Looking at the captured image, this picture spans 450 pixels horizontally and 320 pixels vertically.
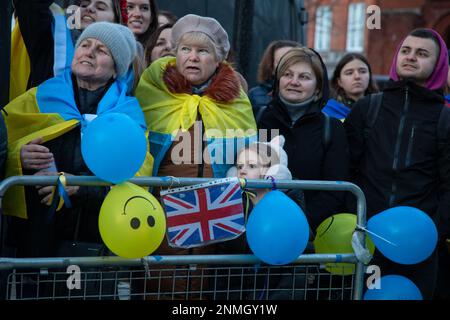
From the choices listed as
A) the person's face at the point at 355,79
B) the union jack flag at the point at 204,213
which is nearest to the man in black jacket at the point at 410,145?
the union jack flag at the point at 204,213

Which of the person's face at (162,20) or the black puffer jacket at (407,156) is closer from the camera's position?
the black puffer jacket at (407,156)

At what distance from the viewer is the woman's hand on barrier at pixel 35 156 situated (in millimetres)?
3814

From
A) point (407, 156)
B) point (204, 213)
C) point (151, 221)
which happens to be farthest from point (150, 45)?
point (151, 221)

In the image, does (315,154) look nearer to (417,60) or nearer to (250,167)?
(250,167)

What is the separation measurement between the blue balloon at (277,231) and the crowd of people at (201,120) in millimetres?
394

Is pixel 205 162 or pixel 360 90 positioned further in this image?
pixel 360 90

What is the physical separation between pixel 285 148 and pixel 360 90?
177cm

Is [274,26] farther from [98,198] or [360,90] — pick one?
[98,198]

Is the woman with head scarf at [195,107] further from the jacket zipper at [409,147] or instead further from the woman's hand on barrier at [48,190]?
the jacket zipper at [409,147]

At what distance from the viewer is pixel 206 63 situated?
4414 mm

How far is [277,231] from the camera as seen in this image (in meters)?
3.55

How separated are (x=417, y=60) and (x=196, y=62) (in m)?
1.35

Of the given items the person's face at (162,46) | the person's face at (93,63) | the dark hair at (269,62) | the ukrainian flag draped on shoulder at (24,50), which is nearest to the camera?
the person's face at (93,63)
